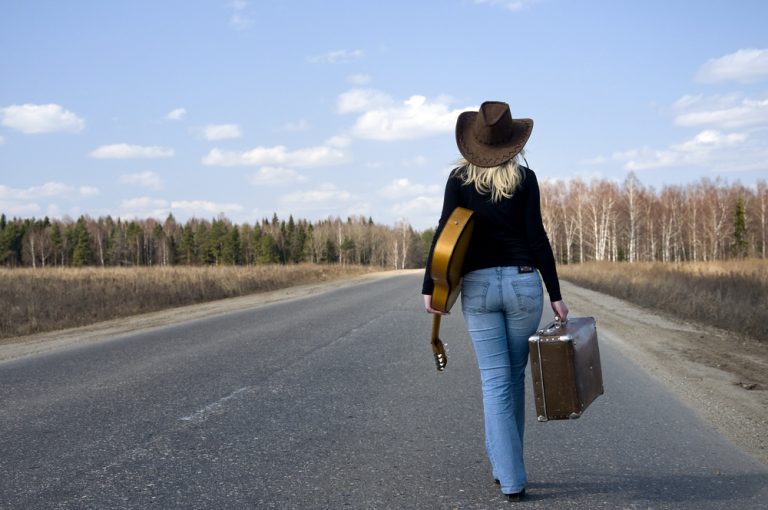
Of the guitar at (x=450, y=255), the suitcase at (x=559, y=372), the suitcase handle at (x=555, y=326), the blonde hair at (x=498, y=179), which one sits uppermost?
the blonde hair at (x=498, y=179)

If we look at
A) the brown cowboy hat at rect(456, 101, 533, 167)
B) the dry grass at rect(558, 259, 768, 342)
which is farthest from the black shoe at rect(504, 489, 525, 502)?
the dry grass at rect(558, 259, 768, 342)

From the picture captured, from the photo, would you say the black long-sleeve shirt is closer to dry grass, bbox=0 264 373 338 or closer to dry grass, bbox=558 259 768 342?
dry grass, bbox=558 259 768 342

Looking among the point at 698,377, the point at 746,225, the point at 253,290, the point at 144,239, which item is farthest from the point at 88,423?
the point at 144,239

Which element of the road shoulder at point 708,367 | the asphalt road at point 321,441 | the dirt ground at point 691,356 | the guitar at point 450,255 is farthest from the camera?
the dirt ground at point 691,356

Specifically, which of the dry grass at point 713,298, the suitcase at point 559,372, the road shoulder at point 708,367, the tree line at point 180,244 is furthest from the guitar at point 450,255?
the tree line at point 180,244

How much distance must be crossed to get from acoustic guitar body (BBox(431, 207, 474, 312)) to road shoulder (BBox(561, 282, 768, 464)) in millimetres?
2835

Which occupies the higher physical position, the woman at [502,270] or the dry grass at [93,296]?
the woman at [502,270]

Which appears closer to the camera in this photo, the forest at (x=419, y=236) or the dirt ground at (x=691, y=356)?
the dirt ground at (x=691, y=356)

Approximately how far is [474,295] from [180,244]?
122m

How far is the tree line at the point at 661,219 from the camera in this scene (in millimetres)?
69125

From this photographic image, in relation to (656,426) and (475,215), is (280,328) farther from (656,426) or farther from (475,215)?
(475,215)

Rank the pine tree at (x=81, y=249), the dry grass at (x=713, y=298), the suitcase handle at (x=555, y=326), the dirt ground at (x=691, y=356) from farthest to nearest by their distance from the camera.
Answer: the pine tree at (x=81, y=249) < the dry grass at (x=713, y=298) < the dirt ground at (x=691, y=356) < the suitcase handle at (x=555, y=326)

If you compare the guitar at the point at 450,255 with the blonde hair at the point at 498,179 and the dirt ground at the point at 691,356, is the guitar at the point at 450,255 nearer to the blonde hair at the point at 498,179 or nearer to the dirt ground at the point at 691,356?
the blonde hair at the point at 498,179

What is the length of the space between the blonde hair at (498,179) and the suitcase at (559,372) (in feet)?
2.52
